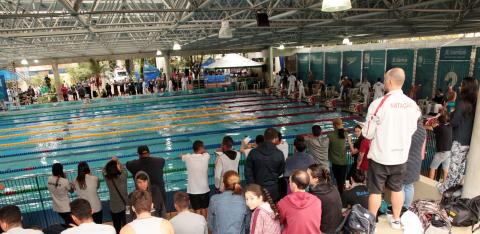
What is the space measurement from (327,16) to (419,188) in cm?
731

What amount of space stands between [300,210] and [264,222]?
31 centimetres

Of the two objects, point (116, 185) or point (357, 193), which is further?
point (116, 185)

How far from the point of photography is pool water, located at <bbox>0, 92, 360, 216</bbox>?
8.31m

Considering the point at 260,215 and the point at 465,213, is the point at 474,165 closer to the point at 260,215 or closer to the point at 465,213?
the point at 465,213

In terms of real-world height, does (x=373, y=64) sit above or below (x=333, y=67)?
above

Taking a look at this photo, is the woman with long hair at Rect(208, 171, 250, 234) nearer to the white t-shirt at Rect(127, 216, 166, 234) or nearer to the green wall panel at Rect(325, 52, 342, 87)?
the white t-shirt at Rect(127, 216, 166, 234)

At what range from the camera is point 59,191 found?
14.1 feet

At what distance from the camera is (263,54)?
26.3 metres

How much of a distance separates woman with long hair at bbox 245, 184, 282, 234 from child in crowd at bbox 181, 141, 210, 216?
1.67 m

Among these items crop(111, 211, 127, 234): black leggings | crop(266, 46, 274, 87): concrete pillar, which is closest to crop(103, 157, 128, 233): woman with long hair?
crop(111, 211, 127, 234): black leggings

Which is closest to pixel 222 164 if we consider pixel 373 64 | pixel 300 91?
pixel 300 91

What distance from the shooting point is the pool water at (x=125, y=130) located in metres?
8.31

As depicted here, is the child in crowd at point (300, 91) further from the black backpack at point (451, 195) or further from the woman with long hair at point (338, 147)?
the black backpack at point (451, 195)

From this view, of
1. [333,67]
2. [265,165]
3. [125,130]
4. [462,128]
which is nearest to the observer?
[462,128]
